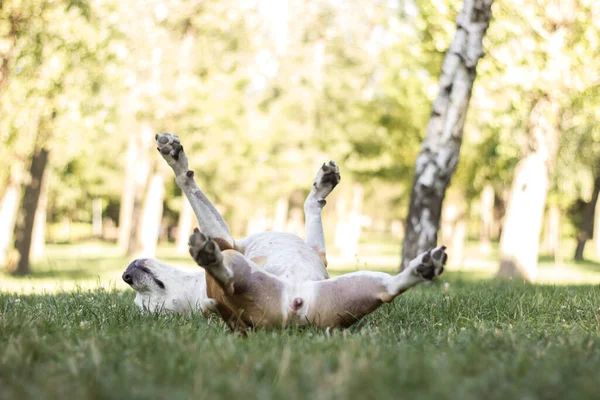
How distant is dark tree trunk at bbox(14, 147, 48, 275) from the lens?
1780 centimetres

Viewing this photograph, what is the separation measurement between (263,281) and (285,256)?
48 centimetres

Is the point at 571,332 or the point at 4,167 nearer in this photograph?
the point at 571,332

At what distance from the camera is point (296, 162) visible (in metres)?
36.1

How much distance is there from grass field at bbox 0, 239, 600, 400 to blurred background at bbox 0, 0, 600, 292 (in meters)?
2.72

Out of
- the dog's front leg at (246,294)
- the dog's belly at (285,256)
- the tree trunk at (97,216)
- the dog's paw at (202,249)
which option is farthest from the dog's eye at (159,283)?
the tree trunk at (97,216)

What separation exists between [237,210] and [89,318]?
39750 mm

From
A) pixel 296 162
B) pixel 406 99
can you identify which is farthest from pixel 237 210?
pixel 406 99

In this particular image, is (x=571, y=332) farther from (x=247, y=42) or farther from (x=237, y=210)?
(x=237, y=210)

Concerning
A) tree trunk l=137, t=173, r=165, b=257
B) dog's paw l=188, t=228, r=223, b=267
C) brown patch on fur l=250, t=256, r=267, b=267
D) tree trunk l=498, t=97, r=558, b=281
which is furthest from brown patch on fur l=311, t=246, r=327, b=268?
tree trunk l=137, t=173, r=165, b=257

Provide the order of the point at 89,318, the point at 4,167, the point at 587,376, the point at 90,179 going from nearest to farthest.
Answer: the point at 587,376, the point at 89,318, the point at 4,167, the point at 90,179

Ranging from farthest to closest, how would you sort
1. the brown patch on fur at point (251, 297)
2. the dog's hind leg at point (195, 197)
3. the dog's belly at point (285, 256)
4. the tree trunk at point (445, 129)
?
the tree trunk at point (445, 129), the dog's hind leg at point (195, 197), the dog's belly at point (285, 256), the brown patch on fur at point (251, 297)

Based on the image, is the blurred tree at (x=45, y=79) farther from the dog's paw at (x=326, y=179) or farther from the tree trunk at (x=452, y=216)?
the tree trunk at (x=452, y=216)

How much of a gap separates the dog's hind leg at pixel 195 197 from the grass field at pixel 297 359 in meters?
0.52

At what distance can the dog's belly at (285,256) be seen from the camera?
406 centimetres
